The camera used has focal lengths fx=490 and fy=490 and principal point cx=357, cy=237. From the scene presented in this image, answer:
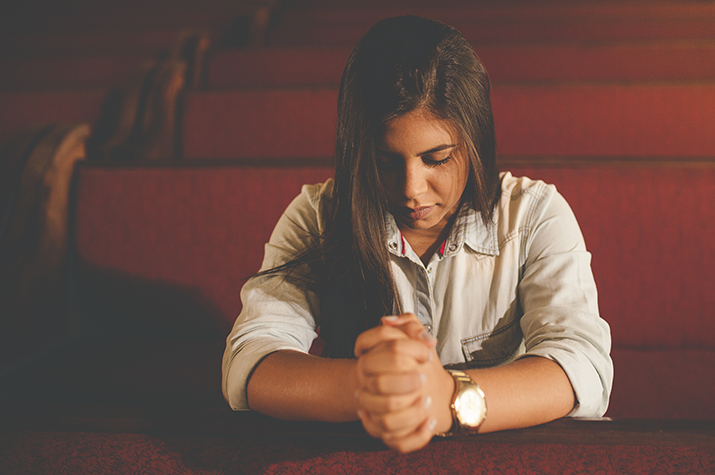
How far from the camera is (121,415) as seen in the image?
0.36 metres

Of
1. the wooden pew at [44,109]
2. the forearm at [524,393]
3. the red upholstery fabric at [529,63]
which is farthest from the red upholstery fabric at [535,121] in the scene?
the forearm at [524,393]

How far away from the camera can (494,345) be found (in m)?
0.50

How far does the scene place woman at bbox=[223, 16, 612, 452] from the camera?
32 centimetres

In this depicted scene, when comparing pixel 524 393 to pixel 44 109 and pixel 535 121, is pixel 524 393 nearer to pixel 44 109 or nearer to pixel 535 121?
pixel 535 121

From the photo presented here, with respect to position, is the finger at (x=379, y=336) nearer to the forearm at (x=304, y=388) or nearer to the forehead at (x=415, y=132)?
the forearm at (x=304, y=388)

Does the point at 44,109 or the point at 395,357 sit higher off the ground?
the point at 44,109

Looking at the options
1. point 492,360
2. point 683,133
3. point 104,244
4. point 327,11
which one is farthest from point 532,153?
point 327,11

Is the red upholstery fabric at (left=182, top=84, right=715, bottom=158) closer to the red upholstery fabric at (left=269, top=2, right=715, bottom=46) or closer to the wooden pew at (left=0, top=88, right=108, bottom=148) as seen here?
the wooden pew at (left=0, top=88, right=108, bottom=148)

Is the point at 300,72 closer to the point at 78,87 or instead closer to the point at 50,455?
the point at 78,87

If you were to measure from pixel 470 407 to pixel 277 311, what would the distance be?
194 mm

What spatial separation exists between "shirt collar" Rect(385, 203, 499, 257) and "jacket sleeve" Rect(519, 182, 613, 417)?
0.03 meters

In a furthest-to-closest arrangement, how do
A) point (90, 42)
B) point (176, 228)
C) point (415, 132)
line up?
point (90, 42)
point (176, 228)
point (415, 132)

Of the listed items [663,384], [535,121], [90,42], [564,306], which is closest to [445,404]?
[564,306]

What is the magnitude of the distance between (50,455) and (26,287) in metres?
0.38
